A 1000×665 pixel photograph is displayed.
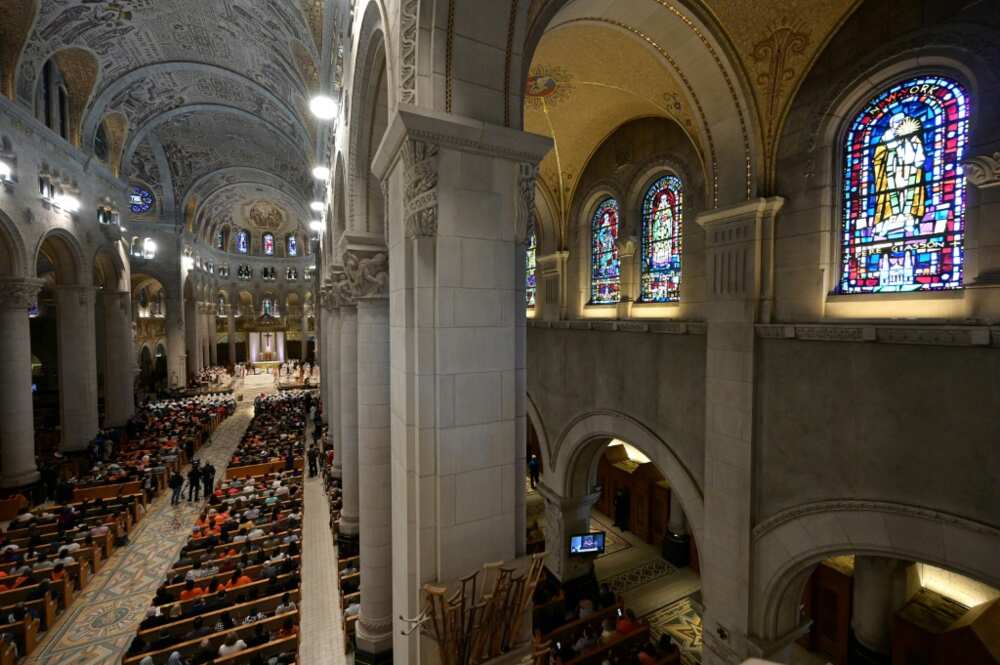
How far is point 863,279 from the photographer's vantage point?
5742 mm

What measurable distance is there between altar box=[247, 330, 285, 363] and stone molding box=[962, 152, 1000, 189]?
45740mm

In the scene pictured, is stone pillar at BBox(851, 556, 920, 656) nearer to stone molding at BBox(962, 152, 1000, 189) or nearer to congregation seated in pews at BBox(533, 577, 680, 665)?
congregation seated in pews at BBox(533, 577, 680, 665)

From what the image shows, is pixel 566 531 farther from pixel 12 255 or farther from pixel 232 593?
pixel 12 255

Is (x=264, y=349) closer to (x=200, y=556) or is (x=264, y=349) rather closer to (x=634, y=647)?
(x=200, y=556)

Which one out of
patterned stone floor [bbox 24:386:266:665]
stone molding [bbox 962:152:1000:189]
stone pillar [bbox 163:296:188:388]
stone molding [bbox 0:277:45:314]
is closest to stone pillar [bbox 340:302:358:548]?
patterned stone floor [bbox 24:386:266:665]

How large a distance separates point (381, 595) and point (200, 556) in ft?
16.7

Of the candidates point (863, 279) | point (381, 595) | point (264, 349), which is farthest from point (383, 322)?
point (264, 349)

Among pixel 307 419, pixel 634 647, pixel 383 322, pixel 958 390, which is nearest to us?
pixel 958 390

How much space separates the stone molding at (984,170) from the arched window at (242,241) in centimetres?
4530

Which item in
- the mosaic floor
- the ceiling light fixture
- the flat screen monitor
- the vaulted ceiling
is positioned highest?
the vaulted ceiling

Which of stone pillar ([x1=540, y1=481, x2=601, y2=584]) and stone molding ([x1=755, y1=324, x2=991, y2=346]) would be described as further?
stone pillar ([x1=540, y1=481, x2=601, y2=584])

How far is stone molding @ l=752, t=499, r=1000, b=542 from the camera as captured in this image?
14.5 feet

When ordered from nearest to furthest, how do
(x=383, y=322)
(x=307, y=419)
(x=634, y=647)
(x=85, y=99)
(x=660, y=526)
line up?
(x=383, y=322), (x=634, y=647), (x=660, y=526), (x=85, y=99), (x=307, y=419)

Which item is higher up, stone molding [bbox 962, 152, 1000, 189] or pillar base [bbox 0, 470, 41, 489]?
stone molding [bbox 962, 152, 1000, 189]
